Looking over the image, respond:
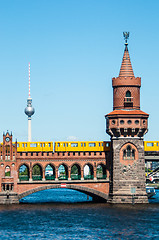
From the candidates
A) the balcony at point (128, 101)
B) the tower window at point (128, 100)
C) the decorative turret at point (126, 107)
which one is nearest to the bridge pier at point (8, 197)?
the decorative turret at point (126, 107)

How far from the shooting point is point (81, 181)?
122 m

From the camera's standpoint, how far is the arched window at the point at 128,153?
118894 mm

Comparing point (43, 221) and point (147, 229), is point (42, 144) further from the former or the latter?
point (147, 229)

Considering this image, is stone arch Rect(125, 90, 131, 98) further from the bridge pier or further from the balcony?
the bridge pier

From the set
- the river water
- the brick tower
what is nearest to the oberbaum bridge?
the brick tower

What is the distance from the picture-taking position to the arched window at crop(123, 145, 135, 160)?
119 meters

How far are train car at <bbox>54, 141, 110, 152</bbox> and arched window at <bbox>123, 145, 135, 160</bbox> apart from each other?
18.0 ft

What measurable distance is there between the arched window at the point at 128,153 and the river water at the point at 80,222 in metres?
10.4

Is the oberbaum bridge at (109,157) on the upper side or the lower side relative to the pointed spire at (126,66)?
lower

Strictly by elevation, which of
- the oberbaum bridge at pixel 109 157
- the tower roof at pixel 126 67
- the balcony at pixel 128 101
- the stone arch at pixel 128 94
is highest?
the tower roof at pixel 126 67

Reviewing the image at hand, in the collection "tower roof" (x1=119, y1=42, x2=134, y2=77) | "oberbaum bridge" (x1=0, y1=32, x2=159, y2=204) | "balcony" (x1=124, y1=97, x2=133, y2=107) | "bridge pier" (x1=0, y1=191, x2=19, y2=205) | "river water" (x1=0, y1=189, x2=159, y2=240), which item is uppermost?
"tower roof" (x1=119, y1=42, x2=134, y2=77)

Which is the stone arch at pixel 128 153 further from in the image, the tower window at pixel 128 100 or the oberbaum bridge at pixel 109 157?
the tower window at pixel 128 100

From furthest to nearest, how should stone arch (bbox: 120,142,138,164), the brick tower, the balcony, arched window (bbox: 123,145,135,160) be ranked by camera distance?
1. the balcony
2. arched window (bbox: 123,145,135,160)
3. stone arch (bbox: 120,142,138,164)
4. the brick tower

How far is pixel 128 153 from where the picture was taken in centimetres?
11944
